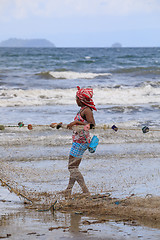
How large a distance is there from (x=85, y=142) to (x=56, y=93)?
1453cm

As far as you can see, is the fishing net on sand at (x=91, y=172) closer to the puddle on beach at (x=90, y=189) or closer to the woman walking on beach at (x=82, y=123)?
the puddle on beach at (x=90, y=189)

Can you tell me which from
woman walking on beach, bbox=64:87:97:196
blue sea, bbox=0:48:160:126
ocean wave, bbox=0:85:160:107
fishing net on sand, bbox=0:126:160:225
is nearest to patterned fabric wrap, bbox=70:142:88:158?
woman walking on beach, bbox=64:87:97:196

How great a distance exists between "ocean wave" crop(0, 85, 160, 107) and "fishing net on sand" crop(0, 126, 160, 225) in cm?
668

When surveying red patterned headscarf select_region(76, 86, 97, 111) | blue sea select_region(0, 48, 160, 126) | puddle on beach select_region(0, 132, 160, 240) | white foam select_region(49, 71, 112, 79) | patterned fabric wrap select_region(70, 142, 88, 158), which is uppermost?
white foam select_region(49, 71, 112, 79)

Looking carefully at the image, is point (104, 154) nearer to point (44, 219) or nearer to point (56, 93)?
point (44, 219)

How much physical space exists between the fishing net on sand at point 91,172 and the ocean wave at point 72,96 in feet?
21.9

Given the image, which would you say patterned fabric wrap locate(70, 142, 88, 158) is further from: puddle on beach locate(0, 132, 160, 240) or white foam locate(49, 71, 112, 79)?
white foam locate(49, 71, 112, 79)

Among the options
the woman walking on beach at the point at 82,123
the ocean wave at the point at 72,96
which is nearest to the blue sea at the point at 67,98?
the ocean wave at the point at 72,96

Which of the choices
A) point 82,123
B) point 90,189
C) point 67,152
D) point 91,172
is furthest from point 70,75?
point 82,123

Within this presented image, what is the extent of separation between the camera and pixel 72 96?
18.2 m

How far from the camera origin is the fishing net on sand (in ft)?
14.1

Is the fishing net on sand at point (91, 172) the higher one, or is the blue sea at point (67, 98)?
the blue sea at point (67, 98)

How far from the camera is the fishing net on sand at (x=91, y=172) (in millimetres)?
4309

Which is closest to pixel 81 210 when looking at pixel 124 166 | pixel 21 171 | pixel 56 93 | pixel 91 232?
pixel 91 232
